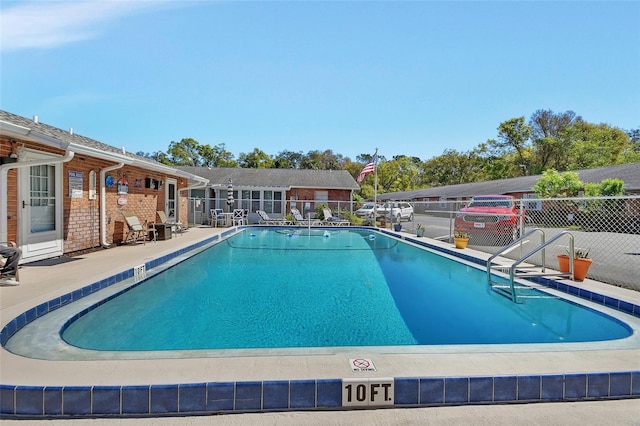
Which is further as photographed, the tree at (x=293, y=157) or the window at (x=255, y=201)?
the tree at (x=293, y=157)

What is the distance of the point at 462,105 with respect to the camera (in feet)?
70.8

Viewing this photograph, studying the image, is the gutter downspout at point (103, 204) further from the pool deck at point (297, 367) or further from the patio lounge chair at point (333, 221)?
the patio lounge chair at point (333, 221)

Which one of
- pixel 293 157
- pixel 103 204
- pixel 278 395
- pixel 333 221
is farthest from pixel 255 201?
pixel 293 157

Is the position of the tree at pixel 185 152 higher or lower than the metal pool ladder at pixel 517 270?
higher

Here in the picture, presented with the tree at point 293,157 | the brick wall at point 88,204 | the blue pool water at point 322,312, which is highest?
the tree at point 293,157

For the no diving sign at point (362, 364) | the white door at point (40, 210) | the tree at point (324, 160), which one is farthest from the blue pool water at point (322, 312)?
the tree at point (324, 160)

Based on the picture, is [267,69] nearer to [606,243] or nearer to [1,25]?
[1,25]

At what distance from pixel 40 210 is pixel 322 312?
6319 mm

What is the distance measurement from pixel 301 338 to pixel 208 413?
1.75 m

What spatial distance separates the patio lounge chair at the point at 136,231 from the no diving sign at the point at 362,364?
905cm

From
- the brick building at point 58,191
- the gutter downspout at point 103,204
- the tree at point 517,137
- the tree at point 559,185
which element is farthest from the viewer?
the tree at point 517,137

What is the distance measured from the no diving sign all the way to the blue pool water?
1038 millimetres

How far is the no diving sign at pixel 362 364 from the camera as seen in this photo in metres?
2.69

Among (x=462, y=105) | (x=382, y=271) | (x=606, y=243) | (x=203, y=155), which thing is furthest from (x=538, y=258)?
(x=203, y=155)
